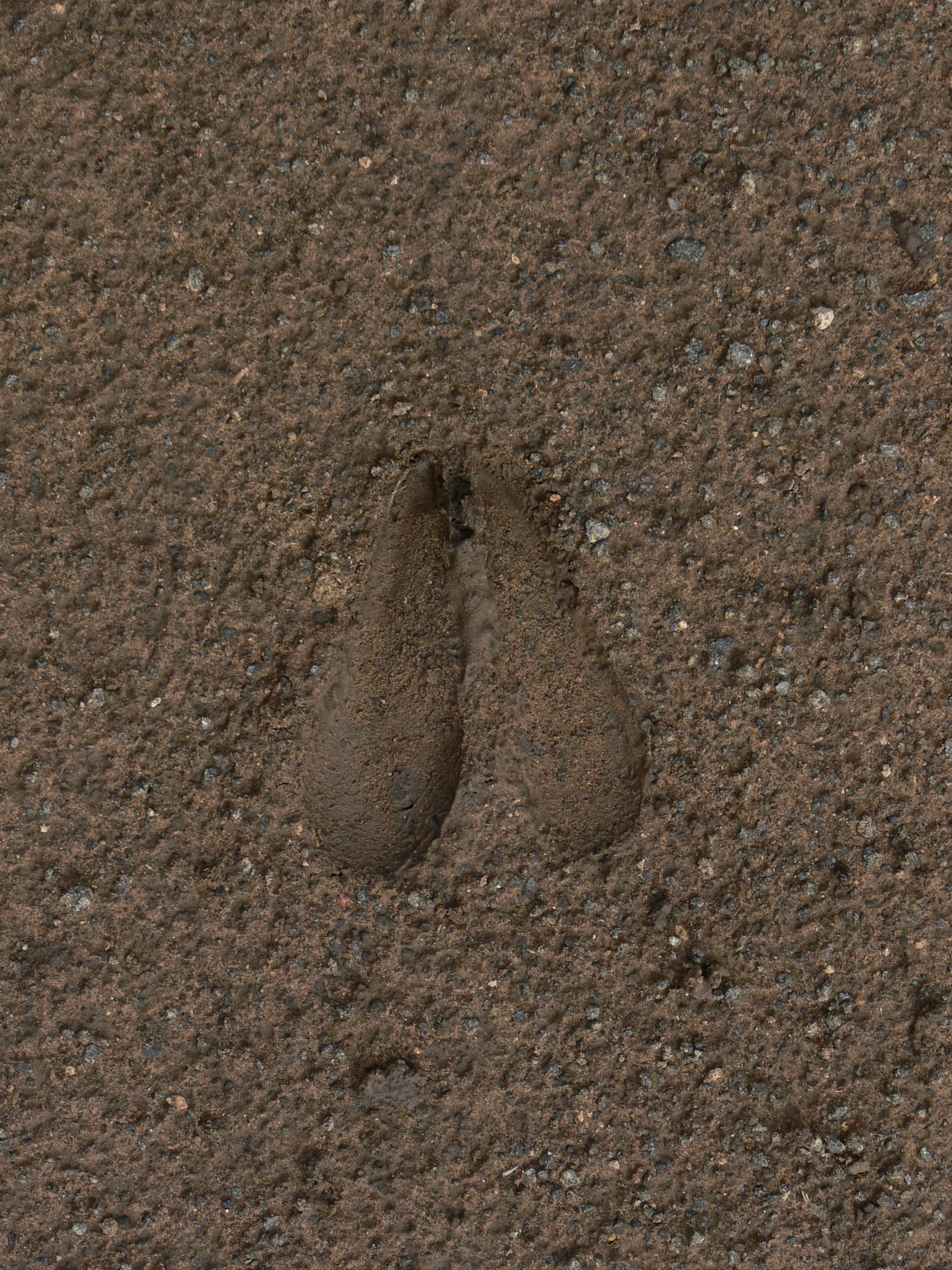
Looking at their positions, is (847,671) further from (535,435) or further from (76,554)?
(76,554)

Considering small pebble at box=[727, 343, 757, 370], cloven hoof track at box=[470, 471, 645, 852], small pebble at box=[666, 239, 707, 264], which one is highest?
small pebble at box=[666, 239, 707, 264]

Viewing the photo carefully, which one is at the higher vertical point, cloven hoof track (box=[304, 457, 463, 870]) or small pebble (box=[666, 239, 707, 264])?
small pebble (box=[666, 239, 707, 264])

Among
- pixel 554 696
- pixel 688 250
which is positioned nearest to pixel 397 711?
pixel 554 696

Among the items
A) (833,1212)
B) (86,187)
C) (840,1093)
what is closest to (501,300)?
(86,187)

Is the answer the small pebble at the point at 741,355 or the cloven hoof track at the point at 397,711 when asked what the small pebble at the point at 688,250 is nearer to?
the small pebble at the point at 741,355

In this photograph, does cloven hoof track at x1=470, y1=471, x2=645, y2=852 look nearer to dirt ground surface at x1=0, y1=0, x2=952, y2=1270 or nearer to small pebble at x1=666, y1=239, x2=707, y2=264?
dirt ground surface at x1=0, y1=0, x2=952, y2=1270

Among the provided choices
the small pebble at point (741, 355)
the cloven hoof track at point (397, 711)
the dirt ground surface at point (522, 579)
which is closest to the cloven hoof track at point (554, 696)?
the dirt ground surface at point (522, 579)

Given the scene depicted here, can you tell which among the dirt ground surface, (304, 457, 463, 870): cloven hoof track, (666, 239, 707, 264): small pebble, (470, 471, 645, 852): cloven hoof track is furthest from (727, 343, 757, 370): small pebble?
(304, 457, 463, 870): cloven hoof track

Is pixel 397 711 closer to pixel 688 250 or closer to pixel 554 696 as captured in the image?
pixel 554 696
